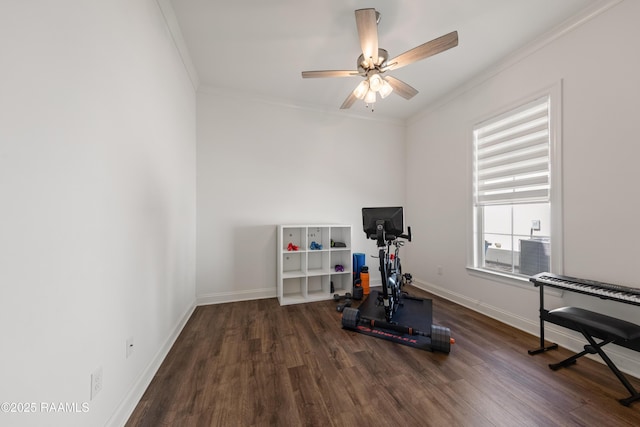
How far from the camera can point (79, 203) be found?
1.04 m

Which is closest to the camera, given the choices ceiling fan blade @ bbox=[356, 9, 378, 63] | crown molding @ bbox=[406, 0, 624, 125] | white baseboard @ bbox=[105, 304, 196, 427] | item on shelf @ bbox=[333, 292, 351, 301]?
white baseboard @ bbox=[105, 304, 196, 427]

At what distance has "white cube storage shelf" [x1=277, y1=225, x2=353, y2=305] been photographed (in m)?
3.30

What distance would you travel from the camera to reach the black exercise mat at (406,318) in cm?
225

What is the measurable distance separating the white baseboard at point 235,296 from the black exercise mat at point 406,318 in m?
1.40

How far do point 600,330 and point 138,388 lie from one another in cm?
320

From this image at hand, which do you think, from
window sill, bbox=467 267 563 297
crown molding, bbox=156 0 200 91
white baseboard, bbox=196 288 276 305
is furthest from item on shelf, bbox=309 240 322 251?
crown molding, bbox=156 0 200 91

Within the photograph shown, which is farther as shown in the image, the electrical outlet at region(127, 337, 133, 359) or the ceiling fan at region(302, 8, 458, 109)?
the ceiling fan at region(302, 8, 458, 109)

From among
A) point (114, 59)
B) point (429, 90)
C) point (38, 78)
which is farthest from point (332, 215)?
point (38, 78)

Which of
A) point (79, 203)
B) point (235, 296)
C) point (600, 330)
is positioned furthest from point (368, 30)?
point (235, 296)

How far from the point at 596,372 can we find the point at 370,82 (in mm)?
3091

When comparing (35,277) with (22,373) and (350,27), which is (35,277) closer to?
(22,373)

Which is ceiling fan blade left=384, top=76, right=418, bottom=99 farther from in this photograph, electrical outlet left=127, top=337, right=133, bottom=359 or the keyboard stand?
electrical outlet left=127, top=337, right=133, bottom=359

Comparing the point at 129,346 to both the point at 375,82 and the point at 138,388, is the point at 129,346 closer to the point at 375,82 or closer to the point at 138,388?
the point at 138,388

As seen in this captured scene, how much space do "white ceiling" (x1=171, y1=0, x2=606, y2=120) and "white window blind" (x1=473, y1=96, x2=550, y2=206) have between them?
28.6 inches
